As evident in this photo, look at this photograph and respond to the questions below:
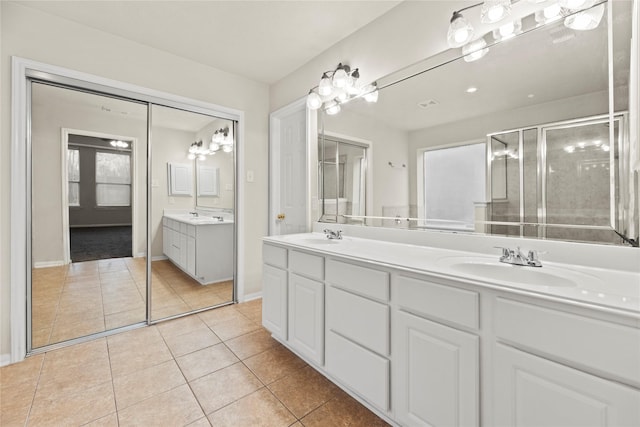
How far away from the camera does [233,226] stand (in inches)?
115

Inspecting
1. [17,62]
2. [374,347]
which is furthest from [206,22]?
[374,347]

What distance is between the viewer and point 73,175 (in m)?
2.14

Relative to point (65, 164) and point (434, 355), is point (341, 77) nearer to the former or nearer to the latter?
point (434, 355)

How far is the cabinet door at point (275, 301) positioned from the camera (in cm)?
188

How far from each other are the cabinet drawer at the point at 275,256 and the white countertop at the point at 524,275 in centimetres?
20

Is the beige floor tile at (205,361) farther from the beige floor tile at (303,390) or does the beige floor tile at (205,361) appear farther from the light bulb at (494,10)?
the light bulb at (494,10)

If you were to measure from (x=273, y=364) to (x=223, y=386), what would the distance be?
0.34 metres

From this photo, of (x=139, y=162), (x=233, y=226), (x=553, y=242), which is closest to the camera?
(x=553, y=242)

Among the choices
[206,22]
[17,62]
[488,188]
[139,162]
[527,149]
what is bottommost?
[488,188]

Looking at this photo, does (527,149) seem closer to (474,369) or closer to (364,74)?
(474,369)

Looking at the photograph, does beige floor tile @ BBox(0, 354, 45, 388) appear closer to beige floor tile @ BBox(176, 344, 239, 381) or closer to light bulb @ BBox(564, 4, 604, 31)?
beige floor tile @ BBox(176, 344, 239, 381)

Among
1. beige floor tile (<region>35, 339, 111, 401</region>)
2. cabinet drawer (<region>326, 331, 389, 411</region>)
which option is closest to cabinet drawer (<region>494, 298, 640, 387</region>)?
cabinet drawer (<region>326, 331, 389, 411</region>)

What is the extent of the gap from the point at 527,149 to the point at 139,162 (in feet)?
9.35

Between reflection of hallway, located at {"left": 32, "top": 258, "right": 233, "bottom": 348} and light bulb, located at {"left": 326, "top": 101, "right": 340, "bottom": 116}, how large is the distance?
2.07m
